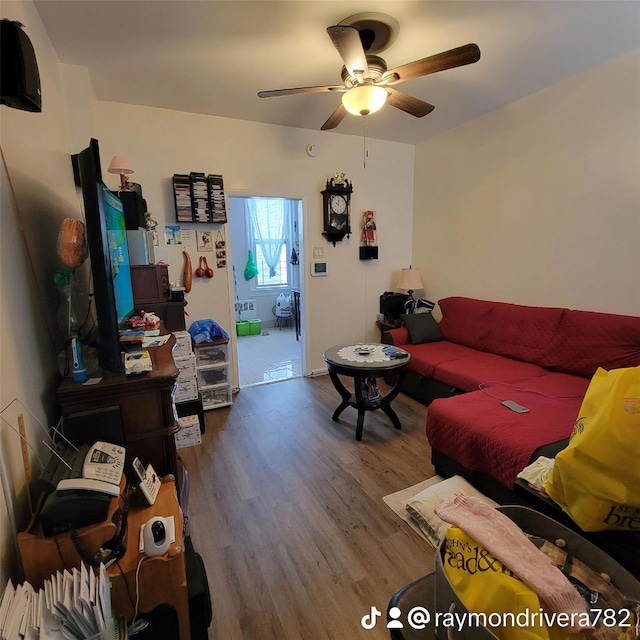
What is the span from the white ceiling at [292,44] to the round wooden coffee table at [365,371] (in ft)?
6.75

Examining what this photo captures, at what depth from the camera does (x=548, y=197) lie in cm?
296

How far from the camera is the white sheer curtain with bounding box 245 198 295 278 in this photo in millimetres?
6430

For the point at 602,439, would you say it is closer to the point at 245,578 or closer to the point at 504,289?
the point at 245,578

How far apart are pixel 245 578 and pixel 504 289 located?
318cm

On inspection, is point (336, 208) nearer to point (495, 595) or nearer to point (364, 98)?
point (364, 98)

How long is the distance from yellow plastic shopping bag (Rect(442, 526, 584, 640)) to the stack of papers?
875 millimetres

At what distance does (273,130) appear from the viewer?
3.46 metres

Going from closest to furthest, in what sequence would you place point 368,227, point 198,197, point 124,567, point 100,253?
point 124,567 → point 100,253 → point 198,197 → point 368,227

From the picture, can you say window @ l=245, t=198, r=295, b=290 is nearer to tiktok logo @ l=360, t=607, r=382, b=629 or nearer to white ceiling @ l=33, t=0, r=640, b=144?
white ceiling @ l=33, t=0, r=640, b=144

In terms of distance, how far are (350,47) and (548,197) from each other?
7.27 ft

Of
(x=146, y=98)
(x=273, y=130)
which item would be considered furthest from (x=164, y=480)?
(x=273, y=130)

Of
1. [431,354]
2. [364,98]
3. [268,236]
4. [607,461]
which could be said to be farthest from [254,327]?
[607,461]

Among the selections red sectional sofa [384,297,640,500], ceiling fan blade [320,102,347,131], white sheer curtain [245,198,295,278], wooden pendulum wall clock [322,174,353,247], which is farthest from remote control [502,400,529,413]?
white sheer curtain [245,198,295,278]

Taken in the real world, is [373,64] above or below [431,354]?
above
